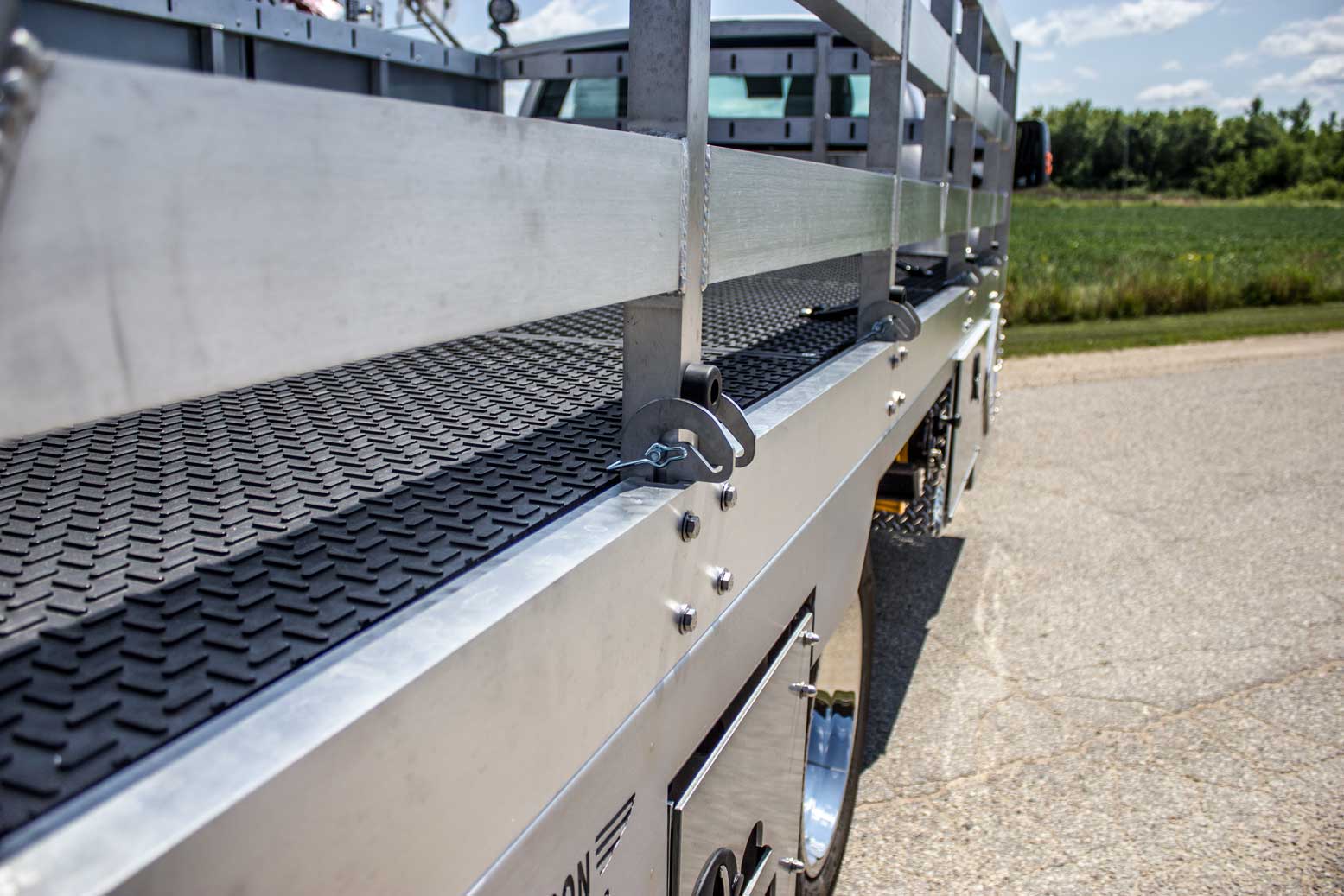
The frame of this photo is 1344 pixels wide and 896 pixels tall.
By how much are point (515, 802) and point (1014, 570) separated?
191 inches

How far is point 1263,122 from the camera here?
109 m

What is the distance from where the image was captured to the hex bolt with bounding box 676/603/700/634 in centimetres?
116

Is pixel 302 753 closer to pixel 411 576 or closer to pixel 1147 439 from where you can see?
pixel 411 576

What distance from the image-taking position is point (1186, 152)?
104 metres

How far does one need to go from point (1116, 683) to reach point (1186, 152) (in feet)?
372

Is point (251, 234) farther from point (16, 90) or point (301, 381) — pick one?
point (301, 381)

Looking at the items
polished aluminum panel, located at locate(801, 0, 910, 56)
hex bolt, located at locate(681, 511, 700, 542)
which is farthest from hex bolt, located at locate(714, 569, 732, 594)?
polished aluminum panel, located at locate(801, 0, 910, 56)

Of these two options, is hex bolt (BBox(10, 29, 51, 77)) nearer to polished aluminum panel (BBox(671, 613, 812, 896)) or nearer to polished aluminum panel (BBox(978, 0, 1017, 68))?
polished aluminum panel (BBox(671, 613, 812, 896))

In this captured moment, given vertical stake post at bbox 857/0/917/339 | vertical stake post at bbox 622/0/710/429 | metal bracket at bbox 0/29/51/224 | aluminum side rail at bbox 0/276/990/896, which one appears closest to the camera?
metal bracket at bbox 0/29/51/224

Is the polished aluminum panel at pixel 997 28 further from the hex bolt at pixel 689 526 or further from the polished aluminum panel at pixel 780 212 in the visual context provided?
the hex bolt at pixel 689 526

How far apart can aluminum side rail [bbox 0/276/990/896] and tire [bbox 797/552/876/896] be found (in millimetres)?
1065

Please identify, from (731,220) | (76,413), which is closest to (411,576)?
(76,413)

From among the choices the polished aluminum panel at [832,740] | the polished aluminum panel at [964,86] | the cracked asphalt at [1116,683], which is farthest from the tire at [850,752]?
the polished aluminum panel at [964,86]

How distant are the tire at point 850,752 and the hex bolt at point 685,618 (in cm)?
125
